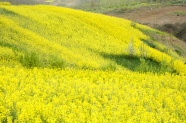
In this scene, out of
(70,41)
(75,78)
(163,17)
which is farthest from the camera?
(163,17)

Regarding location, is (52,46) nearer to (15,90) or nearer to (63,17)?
(63,17)

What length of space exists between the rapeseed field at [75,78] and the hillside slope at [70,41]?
47 millimetres

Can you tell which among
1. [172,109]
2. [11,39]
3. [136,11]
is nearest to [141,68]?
[11,39]

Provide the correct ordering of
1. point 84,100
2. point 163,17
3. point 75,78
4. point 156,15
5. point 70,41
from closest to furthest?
1. point 84,100
2. point 75,78
3. point 70,41
4. point 163,17
5. point 156,15

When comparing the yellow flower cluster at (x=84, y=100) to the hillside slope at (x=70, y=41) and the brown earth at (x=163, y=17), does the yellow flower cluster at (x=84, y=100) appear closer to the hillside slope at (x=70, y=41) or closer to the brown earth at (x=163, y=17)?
the hillside slope at (x=70, y=41)

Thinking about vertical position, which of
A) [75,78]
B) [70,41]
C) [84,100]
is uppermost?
[84,100]

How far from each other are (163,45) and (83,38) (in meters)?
8.69

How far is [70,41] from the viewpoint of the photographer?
80.8 ft

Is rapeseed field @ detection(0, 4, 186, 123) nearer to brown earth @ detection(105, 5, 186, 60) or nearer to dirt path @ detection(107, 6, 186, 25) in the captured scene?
brown earth @ detection(105, 5, 186, 60)

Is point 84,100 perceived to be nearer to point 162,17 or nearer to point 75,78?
point 75,78

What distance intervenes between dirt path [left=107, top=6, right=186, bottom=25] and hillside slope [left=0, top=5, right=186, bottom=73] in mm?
8730

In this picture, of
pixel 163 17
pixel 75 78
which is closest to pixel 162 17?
pixel 163 17

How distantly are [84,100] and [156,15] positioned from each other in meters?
36.2

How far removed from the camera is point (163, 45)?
1254 inches
